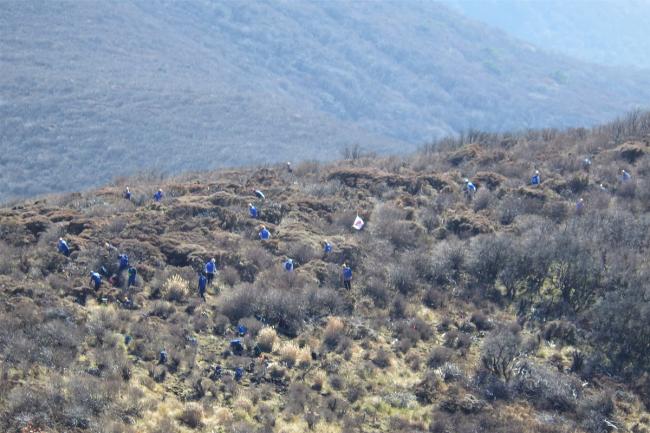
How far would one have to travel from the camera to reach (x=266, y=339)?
21406mm

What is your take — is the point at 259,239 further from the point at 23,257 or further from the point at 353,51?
the point at 353,51

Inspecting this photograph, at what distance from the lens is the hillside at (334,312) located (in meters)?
18.8

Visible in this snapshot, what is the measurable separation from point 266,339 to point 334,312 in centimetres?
248

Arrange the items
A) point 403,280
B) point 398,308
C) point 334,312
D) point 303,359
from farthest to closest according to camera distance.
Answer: point 403,280 → point 398,308 → point 334,312 → point 303,359

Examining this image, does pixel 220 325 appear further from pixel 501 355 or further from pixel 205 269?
pixel 501 355

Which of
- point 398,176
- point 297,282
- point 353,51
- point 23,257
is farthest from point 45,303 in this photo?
point 353,51

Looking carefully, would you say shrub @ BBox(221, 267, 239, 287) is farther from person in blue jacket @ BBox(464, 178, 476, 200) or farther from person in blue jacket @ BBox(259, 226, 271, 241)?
person in blue jacket @ BBox(464, 178, 476, 200)

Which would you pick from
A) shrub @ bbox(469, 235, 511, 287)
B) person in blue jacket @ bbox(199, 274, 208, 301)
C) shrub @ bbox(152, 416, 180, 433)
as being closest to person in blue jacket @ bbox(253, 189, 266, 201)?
person in blue jacket @ bbox(199, 274, 208, 301)

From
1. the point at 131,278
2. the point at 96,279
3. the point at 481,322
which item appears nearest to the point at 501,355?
the point at 481,322

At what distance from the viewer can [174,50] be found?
14750cm

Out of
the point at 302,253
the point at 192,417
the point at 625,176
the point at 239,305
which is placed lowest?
the point at 192,417

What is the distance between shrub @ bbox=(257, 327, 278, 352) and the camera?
21.3m

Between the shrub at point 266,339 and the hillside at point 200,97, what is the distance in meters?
60.6

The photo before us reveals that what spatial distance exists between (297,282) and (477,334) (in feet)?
15.7
